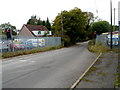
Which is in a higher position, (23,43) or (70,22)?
(70,22)

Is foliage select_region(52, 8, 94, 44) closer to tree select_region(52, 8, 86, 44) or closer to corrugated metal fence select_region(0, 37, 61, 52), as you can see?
tree select_region(52, 8, 86, 44)

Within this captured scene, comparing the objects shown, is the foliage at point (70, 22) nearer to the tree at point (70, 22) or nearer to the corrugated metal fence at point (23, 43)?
the tree at point (70, 22)

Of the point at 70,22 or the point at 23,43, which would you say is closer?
the point at 23,43

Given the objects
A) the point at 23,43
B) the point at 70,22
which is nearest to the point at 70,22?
the point at 70,22

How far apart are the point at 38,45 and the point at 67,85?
1956 centimetres

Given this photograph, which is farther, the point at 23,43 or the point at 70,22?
the point at 70,22

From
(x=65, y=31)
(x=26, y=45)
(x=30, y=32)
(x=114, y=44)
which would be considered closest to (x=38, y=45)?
(x=26, y=45)

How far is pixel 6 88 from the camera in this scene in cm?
546

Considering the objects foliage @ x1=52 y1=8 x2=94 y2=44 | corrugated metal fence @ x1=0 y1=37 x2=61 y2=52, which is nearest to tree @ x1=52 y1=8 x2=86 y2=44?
foliage @ x1=52 y1=8 x2=94 y2=44

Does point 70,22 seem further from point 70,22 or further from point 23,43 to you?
point 23,43

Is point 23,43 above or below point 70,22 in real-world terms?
below

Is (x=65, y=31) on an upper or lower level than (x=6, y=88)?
upper

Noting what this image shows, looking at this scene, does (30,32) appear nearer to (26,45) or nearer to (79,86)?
(26,45)

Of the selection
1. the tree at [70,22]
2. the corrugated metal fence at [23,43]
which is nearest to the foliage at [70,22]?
the tree at [70,22]
